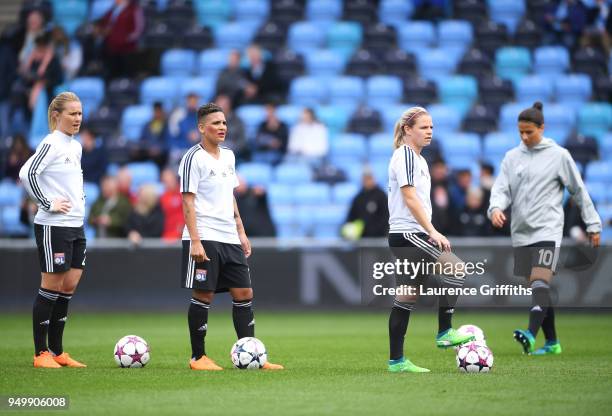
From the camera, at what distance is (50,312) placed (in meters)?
9.31

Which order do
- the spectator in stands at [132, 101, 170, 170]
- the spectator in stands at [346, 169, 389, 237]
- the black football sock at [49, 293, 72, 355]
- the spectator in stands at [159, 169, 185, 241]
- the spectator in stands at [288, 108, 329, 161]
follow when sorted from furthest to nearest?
the spectator in stands at [132, 101, 170, 170] < the spectator in stands at [288, 108, 329, 161] < the spectator in stands at [159, 169, 185, 241] < the spectator in stands at [346, 169, 389, 237] < the black football sock at [49, 293, 72, 355]

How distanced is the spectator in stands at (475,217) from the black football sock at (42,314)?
9.21 meters

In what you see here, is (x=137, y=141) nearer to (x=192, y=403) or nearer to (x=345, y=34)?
(x=345, y=34)

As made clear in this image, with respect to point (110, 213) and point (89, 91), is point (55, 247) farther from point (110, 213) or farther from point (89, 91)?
point (89, 91)

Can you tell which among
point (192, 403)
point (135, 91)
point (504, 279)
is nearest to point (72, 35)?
point (135, 91)

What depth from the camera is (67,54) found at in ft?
71.5

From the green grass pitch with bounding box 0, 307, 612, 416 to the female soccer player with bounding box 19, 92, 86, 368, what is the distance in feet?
1.46

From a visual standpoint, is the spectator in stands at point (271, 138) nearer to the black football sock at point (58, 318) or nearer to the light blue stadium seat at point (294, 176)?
the light blue stadium seat at point (294, 176)

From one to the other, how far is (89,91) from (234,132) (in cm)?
402

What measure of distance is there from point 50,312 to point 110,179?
28.3 ft

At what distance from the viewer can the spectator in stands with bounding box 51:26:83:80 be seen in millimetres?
21422

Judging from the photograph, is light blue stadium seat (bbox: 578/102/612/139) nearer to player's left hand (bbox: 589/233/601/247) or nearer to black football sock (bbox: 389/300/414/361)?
player's left hand (bbox: 589/233/601/247)

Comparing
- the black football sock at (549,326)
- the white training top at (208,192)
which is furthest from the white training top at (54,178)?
the black football sock at (549,326)

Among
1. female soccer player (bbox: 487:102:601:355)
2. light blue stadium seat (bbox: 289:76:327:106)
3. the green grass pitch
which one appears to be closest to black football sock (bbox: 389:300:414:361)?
the green grass pitch
